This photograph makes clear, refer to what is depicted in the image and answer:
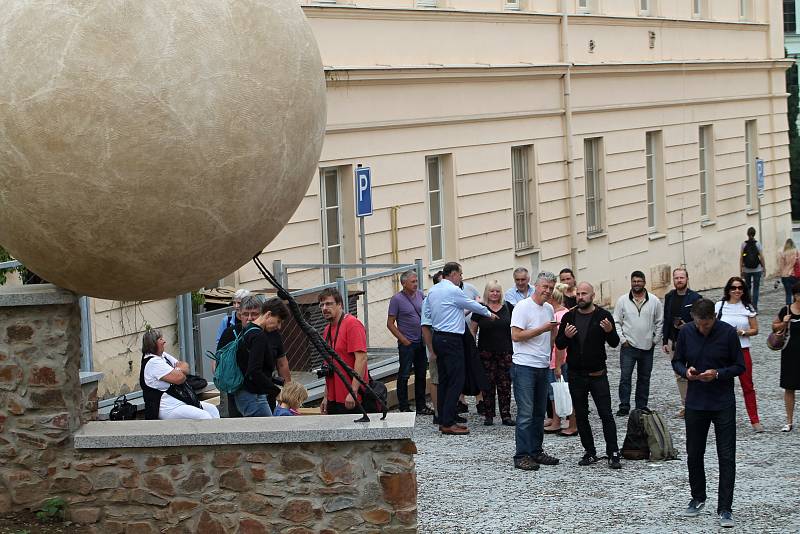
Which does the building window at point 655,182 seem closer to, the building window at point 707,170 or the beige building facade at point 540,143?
the beige building facade at point 540,143

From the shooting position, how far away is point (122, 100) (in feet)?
26.7

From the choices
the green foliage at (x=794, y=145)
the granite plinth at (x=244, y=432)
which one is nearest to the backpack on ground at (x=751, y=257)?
the granite plinth at (x=244, y=432)

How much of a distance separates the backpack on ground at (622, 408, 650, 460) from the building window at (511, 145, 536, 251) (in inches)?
480

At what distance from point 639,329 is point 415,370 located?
2594 millimetres

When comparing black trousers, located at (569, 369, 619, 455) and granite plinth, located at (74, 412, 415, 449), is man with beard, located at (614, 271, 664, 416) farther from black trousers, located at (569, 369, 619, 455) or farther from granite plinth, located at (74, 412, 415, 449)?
granite plinth, located at (74, 412, 415, 449)

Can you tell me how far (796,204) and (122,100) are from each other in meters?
49.7

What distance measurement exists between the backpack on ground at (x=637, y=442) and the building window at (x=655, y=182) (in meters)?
17.9

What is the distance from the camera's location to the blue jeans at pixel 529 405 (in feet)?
43.5

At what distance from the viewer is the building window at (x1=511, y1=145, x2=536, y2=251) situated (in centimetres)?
2591

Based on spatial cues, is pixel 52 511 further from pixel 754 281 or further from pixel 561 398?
pixel 754 281

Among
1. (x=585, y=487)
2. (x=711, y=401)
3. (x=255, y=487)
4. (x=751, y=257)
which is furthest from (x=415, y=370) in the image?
(x=751, y=257)

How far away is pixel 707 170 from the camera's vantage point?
111 ft

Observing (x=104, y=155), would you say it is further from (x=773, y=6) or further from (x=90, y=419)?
(x=773, y=6)

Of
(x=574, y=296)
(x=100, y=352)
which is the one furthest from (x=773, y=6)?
(x=100, y=352)
